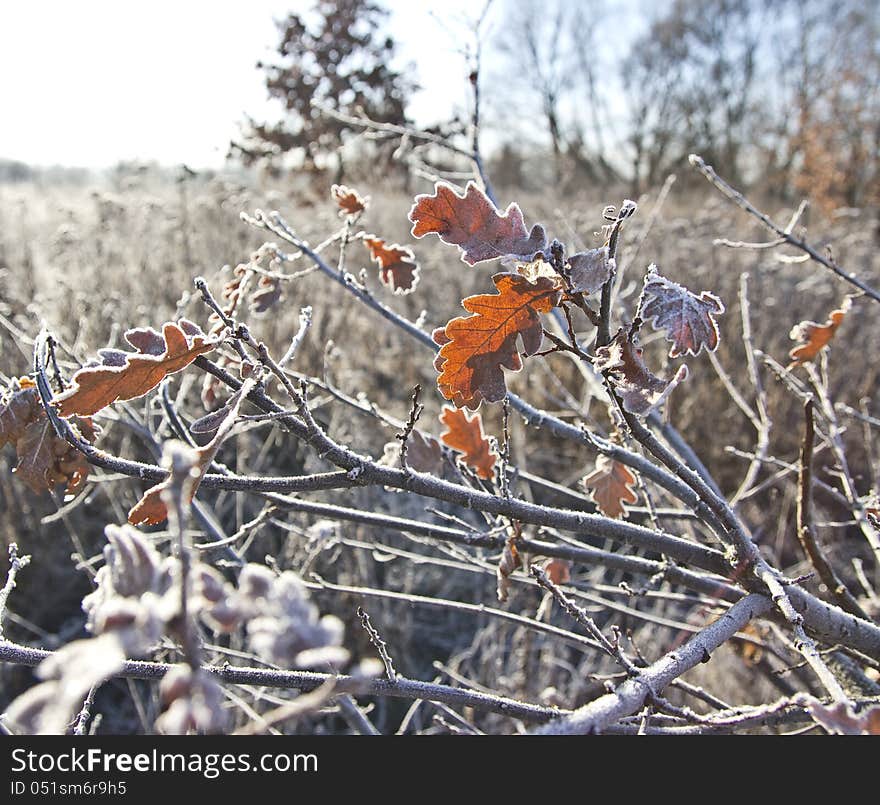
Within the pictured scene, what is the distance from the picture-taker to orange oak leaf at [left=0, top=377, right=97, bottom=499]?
2.26 ft

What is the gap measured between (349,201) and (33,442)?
2.16 ft

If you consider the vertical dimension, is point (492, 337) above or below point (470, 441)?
above

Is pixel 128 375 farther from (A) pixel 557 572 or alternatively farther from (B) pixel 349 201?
(A) pixel 557 572

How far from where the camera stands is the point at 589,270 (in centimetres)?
62

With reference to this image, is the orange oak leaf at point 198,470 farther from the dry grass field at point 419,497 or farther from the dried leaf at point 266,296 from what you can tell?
the dried leaf at point 266,296

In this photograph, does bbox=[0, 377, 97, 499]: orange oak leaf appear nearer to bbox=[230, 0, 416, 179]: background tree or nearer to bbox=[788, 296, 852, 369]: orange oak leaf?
bbox=[788, 296, 852, 369]: orange oak leaf

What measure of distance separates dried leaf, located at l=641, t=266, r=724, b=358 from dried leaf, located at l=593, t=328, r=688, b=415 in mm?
31

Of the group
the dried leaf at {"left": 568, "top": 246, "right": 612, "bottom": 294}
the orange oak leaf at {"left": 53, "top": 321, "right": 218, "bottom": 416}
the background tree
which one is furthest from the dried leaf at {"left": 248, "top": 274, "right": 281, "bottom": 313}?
the background tree

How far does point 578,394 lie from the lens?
369cm

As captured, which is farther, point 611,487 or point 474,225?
point 611,487

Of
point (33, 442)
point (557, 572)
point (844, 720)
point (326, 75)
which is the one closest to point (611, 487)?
point (557, 572)

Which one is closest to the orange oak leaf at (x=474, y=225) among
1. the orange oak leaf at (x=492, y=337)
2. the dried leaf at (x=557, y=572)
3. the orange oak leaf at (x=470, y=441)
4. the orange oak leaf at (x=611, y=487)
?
the orange oak leaf at (x=492, y=337)
